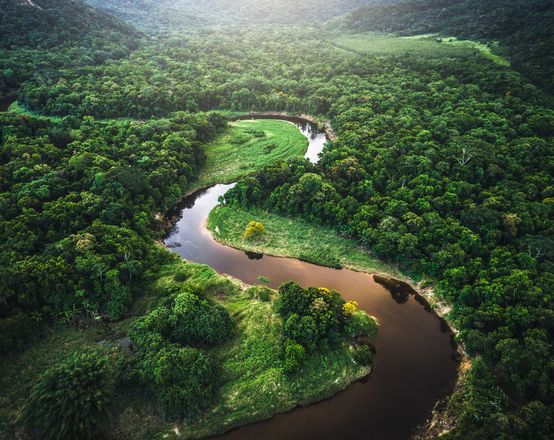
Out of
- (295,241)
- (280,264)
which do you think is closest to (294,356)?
(280,264)

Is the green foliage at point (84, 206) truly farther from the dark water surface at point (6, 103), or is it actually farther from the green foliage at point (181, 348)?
the dark water surface at point (6, 103)

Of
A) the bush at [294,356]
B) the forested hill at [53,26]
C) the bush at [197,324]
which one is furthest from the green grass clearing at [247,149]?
the forested hill at [53,26]

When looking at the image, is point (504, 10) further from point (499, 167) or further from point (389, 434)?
point (389, 434)

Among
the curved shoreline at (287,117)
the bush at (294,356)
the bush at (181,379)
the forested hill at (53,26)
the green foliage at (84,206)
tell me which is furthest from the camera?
the forested hill at (53,26)

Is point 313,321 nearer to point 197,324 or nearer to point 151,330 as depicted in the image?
point 197,324

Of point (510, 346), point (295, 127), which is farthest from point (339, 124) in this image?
point (510, 346)
